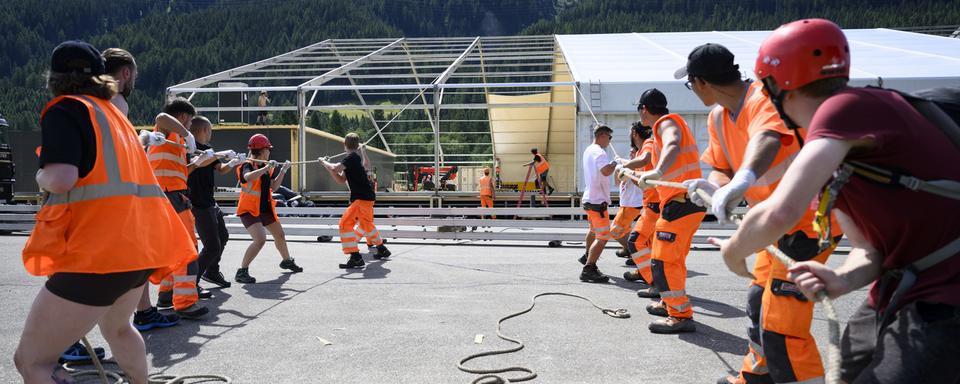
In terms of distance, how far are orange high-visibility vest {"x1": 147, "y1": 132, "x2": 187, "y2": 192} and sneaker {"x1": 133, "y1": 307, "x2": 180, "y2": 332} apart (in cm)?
106

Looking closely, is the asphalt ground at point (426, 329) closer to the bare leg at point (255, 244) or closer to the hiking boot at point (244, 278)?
the hiking boot at point (244, 278)

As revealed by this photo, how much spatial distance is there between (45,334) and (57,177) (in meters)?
0.59

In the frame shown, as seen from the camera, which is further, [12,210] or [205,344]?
[12,210]

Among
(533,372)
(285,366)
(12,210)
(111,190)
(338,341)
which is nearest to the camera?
(111,190)

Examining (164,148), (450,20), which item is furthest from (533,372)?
(450,20)

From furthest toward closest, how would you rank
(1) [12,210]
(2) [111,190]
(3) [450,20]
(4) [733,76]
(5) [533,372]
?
(3) [450,20] → (1) [12,210] → (5) [533,372] → (4) [733,76] → (2) [111,190]


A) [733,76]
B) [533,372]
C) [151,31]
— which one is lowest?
[533,372]

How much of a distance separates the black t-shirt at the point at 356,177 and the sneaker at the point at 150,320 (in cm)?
388

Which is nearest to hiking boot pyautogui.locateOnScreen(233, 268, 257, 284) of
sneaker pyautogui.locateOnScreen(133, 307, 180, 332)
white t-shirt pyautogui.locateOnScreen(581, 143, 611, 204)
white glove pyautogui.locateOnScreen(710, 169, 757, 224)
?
sneaker pyautogui.locateOnScreen(133, 307, 180, 332)

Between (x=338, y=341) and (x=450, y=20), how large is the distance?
14846 centimetres

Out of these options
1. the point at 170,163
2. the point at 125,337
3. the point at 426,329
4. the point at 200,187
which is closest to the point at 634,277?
the point at 426,329

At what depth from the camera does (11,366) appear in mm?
4000

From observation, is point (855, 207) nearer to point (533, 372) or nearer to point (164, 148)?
point (533, 372)

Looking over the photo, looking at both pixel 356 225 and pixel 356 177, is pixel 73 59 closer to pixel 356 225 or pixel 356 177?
pixel 356 177
